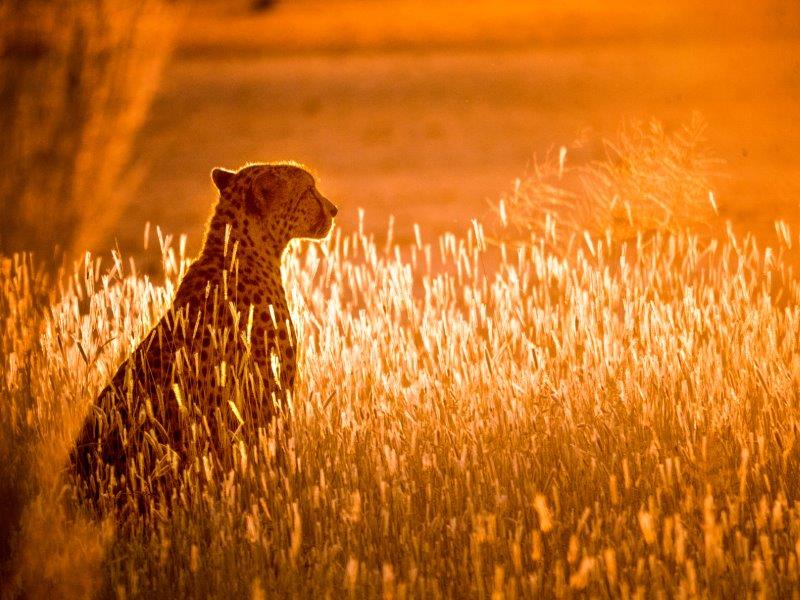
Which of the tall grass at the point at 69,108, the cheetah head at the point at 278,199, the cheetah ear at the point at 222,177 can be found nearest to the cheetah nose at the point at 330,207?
the cheetah head at the point at 278,199

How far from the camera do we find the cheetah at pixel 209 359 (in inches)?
129

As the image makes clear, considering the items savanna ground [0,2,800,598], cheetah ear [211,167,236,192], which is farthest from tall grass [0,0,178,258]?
cheetah ear [211,167,236,192]

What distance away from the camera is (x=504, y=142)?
14.2m

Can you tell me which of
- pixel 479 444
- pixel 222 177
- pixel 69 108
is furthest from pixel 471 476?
pixel 69 108

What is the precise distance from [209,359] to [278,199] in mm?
589

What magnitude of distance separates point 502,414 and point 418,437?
0.26 metres

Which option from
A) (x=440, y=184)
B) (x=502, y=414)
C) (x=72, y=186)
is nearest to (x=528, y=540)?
(x=502, y=414)

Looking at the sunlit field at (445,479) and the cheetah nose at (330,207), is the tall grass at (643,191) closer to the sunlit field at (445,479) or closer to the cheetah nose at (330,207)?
the sunlit field at (445,479)

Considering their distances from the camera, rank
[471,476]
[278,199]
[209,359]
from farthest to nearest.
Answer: [278,199] < [471,476] < [209,359]

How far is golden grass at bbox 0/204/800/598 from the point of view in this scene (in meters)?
2.92

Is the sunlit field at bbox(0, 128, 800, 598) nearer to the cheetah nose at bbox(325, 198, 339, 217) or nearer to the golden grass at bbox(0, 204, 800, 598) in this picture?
the golden grass at bbox(0, 204, 800, 598)

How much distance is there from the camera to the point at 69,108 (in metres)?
5.61

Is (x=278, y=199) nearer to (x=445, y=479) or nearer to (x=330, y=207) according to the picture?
(x=330, y=207)

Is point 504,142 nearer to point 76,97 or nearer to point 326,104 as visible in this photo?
point 326,104
